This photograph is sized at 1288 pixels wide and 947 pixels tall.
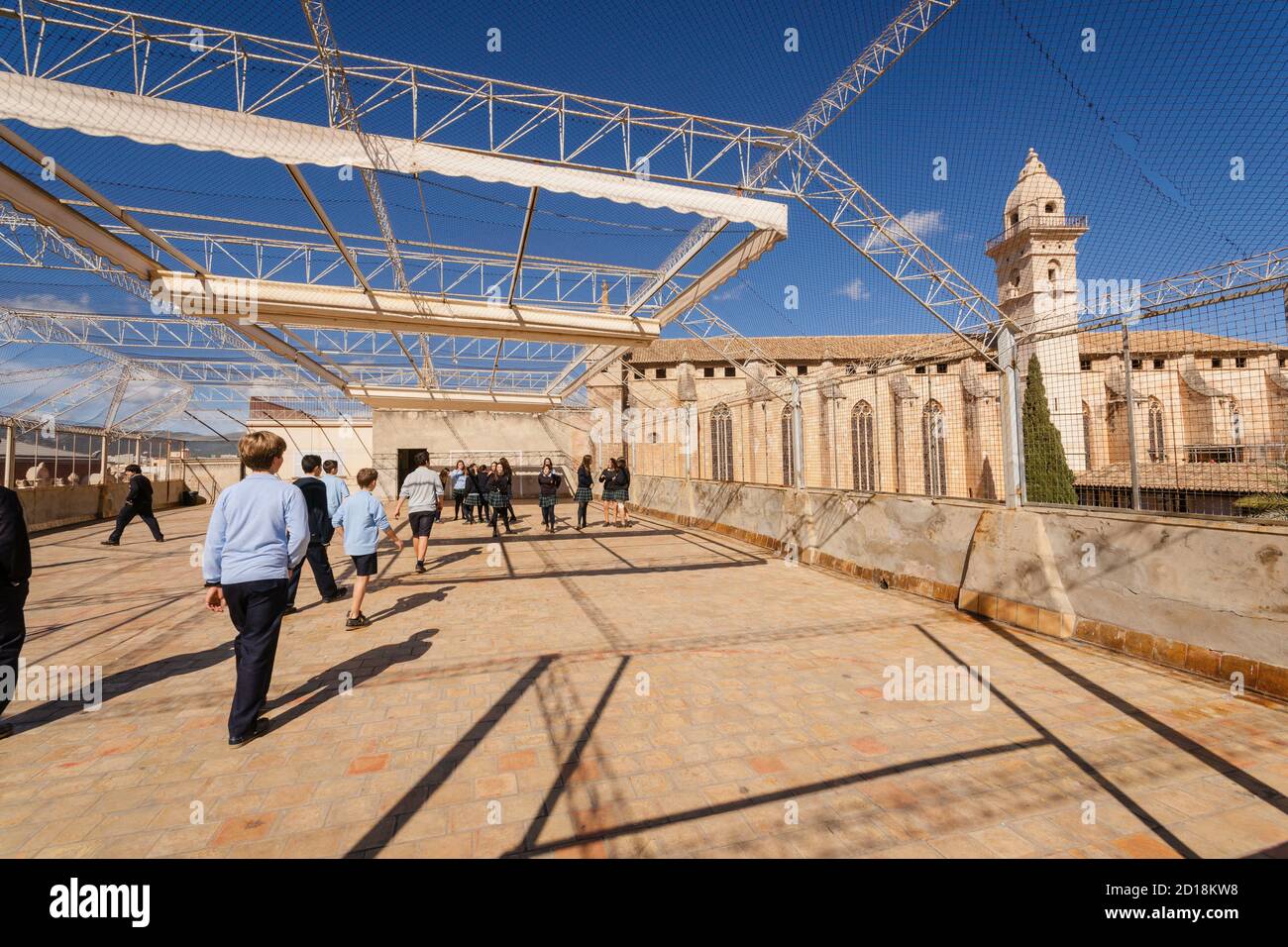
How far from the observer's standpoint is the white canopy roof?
483 cm

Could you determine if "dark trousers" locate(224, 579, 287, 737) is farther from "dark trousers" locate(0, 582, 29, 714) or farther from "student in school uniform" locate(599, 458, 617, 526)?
"student in school uniform" locate(599, 458, 617, 526)

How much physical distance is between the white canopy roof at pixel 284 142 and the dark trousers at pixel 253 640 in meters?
4.79

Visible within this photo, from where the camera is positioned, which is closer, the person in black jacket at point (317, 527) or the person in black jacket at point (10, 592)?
the person in black jacket at point (10, 592)

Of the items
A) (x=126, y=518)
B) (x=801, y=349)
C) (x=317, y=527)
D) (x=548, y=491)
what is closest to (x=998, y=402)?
(x=548, y=491)

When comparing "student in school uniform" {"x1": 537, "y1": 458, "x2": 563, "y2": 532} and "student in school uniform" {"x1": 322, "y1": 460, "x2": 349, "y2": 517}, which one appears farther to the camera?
"student in school uniform" {"x1": 537, "y1": 458, "x2": 563, "y2": 532}

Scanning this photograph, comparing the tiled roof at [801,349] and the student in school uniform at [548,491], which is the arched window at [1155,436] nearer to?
the student in school uniform at [548,491]

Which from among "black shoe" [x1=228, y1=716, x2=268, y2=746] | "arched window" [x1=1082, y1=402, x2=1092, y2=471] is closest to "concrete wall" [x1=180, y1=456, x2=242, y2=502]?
"black shoe" [x1=228, y1=716, x2=268, y2=746]

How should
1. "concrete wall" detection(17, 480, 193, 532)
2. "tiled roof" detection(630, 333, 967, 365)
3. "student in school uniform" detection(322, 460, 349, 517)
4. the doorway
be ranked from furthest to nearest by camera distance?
"tiled roof" detection(630, 333, 967, 365) → the doorway → "concrete wall" detection(17, 480, 193, 532) → "student in school uniform" detection(322, 460, 349, 517)

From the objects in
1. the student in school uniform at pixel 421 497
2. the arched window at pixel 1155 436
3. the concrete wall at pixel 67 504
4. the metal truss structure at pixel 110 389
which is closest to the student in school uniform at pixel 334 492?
the student in school uniform at pixel 421 497

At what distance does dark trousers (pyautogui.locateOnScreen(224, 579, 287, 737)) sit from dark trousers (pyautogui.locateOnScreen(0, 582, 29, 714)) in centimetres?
141

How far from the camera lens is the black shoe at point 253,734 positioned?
298 cm

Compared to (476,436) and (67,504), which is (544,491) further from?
(476,436)
